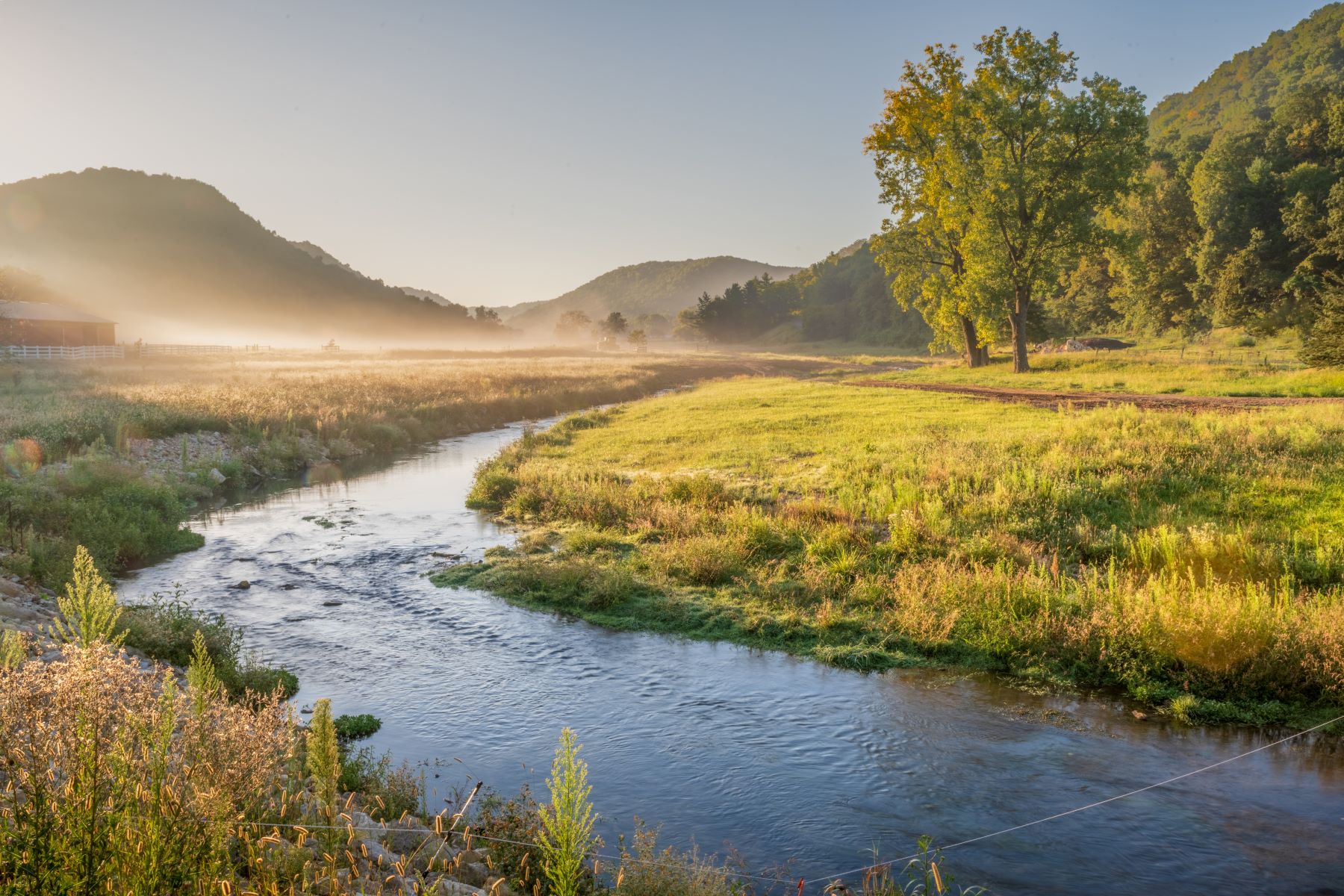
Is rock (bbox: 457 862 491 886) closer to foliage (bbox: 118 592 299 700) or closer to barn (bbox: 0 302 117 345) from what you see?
foliage (bbox: 118 592 299 700)

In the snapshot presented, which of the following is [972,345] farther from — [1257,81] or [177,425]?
[1257,81]

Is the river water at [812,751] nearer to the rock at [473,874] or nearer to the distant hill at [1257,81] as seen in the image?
the rock at [473,874]

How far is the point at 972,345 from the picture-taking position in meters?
54.1

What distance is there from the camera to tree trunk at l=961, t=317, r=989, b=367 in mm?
53438

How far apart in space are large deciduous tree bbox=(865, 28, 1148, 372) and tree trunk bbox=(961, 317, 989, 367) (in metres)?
4.75

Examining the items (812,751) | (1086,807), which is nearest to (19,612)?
(812,751)

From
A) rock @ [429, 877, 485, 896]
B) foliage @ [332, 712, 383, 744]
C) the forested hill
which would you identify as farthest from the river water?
the forested hill

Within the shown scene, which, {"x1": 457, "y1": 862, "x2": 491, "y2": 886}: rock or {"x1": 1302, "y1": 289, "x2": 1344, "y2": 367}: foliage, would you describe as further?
{"x1": 1302, "y1": 289, "x2": 1344, "y2": 367}: foliage

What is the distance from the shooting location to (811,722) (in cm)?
1027

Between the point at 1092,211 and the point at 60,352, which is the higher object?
the point at 1092,211

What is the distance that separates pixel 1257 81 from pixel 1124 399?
160564 mm

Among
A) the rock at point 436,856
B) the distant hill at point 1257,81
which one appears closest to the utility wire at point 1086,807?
the rock at point 436,856

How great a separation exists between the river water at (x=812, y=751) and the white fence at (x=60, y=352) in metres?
67.1

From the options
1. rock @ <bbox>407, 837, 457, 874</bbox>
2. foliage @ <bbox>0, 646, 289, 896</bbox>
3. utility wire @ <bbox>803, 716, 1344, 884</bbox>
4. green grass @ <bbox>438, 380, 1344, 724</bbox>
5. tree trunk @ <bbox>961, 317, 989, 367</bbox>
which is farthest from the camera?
tree trunk @ <bbox>961, 317, 989, 367</bbox>
